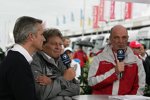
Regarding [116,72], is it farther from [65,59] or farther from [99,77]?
[65,59]

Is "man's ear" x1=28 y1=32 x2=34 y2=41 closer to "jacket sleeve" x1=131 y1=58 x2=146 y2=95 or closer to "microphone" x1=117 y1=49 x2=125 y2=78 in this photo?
"microphone" x1=117 y1=49 x2=125 y2=78

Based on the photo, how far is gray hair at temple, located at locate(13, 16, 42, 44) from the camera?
271cm

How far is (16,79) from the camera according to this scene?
245cm

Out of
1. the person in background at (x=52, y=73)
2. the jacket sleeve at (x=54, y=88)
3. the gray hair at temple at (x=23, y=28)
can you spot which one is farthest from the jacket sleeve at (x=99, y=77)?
the gray hair at temple at (x=23, y=28)

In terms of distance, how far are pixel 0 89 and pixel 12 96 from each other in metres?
0.10

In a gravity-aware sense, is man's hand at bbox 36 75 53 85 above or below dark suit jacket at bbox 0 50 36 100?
below

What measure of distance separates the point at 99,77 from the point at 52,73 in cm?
81

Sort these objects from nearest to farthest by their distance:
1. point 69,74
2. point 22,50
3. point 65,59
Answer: point 22,50 → point 69,74 → point 65,59

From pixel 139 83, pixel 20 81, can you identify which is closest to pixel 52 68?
pixel 20 81

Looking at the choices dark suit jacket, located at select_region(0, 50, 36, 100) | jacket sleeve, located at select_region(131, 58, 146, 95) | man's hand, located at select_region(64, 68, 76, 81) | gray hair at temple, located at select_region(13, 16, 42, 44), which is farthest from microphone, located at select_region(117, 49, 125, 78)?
dark suit jacket, located at select_region(0, 50, 36, 100)

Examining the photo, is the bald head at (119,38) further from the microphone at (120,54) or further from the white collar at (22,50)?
the white collar at (22,50)

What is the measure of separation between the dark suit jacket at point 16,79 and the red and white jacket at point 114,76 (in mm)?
1417

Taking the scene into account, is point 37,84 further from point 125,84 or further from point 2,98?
point 125,84

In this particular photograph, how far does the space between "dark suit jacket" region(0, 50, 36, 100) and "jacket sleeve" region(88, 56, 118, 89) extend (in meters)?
1.39
